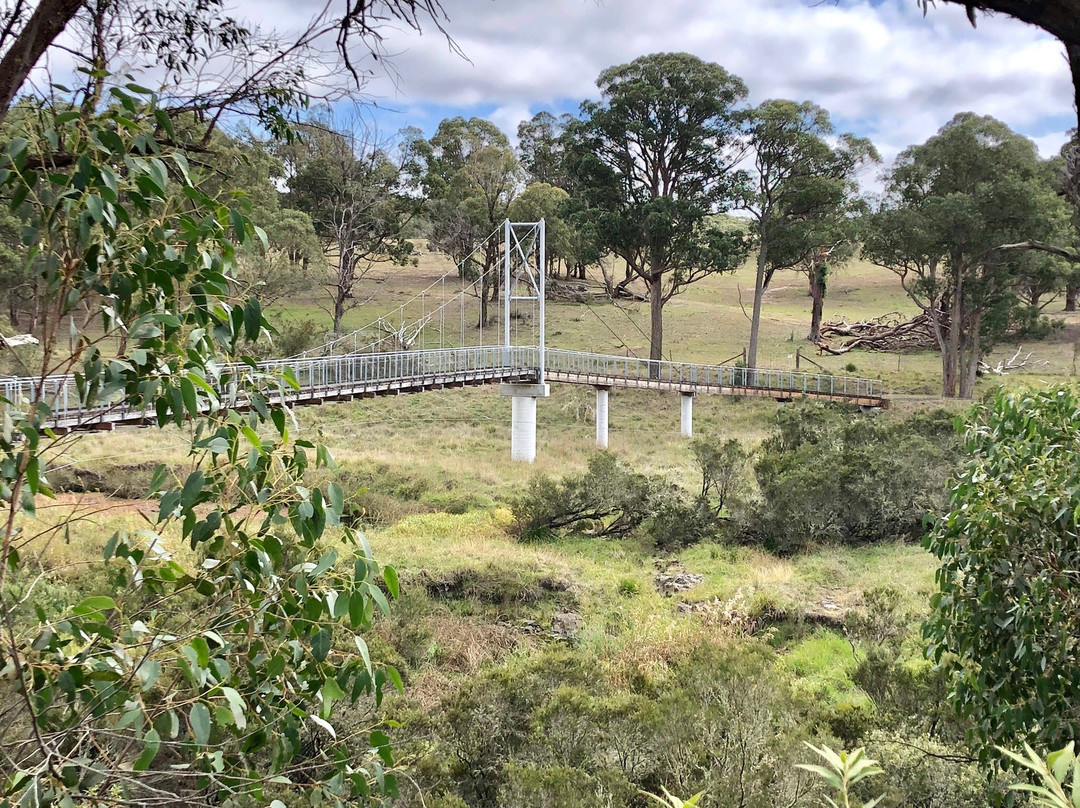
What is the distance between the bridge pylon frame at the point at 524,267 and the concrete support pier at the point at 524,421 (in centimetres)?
48

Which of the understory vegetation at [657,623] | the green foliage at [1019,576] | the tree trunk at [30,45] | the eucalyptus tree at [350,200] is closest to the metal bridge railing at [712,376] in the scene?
the understory vegetation at [657,623]

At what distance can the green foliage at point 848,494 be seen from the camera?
42.0 feet

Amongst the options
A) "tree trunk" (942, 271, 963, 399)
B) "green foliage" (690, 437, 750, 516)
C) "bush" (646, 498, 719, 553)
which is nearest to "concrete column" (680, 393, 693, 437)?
"tree trunk" (942, 271, 963, 399)

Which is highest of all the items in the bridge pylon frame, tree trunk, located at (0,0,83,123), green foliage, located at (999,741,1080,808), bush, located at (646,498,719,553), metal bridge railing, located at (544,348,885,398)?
the bridge pylon frame

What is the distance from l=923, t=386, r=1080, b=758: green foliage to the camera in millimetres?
2896

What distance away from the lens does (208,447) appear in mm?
1554

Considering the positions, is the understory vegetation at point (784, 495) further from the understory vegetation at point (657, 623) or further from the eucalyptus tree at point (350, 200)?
the eucalyptus tree at point (350, 200)

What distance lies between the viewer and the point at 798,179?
2641 centimetres

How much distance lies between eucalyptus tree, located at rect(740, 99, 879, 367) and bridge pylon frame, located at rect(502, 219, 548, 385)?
6981 mm

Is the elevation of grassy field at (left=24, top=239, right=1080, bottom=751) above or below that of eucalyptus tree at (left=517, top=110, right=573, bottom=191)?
below

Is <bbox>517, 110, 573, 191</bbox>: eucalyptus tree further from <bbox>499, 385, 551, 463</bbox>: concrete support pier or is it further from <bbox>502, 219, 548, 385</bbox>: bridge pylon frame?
<bbox>499, 385, 551, 463</bbox>: concrete support pier

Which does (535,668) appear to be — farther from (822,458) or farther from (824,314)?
(824,314)

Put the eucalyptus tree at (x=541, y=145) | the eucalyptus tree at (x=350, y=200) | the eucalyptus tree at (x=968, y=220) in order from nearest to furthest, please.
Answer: the eucalyptus tree at (x=968, y=220)
the eucalyptus tree at (x=350, y=200)
the eucalyptus tree at (x=541, y=145)

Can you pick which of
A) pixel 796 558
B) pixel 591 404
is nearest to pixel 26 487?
pixel 796 558
